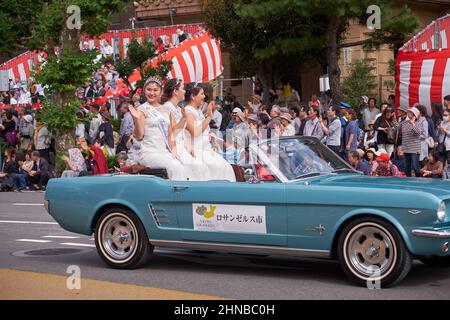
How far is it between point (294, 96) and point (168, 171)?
1842 cm

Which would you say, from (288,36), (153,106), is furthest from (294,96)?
(153,106)

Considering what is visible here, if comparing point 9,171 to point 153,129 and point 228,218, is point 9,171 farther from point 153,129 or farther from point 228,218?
point 228,218

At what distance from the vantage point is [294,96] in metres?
27.8

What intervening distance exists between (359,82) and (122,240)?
790 inches

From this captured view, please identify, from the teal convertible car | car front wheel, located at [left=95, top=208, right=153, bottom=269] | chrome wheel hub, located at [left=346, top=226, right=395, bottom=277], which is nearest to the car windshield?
the teal convertible car

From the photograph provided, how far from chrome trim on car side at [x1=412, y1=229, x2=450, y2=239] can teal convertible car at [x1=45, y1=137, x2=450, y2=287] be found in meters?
0.01

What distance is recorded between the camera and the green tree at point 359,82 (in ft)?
92.9

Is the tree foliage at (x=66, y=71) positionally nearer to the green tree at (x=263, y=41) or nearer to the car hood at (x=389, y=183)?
the green tree at (x=263, y=41)

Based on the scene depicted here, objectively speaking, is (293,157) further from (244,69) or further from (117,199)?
(244,69)

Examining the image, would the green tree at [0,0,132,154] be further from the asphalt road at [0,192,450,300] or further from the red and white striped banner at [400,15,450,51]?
the asphalt road at [0,192,450,300]

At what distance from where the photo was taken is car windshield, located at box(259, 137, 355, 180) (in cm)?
889

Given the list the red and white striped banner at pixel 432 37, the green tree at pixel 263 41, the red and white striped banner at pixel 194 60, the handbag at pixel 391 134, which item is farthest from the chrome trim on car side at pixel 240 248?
the red and white striped banner at pixel 194 60

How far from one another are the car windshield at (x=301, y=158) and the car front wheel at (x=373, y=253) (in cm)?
92

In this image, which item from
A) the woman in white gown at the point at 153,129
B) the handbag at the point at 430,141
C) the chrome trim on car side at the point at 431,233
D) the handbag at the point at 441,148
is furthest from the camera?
the handbag at the point at 430,141
